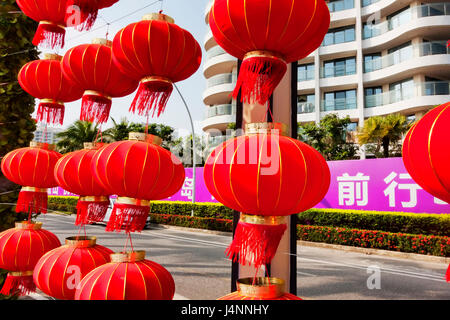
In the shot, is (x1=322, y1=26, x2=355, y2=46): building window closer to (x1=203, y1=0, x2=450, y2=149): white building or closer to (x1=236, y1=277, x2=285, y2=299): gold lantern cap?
(x1=203, y1=0, x2=450, y2=149): white building

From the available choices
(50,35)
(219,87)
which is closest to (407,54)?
(219,87)

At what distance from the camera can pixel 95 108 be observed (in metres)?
1.51

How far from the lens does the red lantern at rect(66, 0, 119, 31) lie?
5.08 feet

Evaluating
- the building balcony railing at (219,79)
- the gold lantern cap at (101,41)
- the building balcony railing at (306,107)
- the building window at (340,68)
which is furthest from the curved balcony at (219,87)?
the gold lantern cap at (101,41)

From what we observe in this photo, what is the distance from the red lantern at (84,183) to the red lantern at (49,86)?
489 mm

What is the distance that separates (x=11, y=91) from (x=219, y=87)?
21193 mm

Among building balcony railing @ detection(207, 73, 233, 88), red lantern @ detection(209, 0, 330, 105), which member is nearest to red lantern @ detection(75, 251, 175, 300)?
red lantern @ detection(209, 0, 330, 105)

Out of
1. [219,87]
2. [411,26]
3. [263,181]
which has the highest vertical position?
[411,26]

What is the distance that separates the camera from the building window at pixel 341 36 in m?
19.9

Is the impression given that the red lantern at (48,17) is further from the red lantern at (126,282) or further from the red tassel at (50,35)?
the red lantern at (126,282)

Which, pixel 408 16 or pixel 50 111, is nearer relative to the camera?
pixel 50 111

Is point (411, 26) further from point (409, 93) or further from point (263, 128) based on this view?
point (263, 128)

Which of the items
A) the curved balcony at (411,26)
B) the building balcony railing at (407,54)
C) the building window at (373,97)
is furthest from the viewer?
the building window at (373,97)
